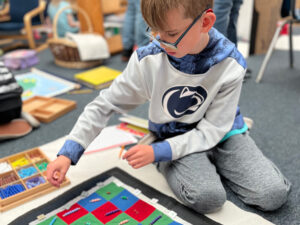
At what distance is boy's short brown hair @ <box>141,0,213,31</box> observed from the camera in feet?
2.11

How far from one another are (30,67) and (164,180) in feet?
5.38

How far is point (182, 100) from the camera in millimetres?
831

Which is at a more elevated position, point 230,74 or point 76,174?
point 230,74

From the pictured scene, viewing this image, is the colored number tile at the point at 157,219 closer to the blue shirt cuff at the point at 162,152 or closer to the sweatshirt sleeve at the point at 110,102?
the blue shirt cuff at the point at 162,152

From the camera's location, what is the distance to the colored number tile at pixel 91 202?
0.81 m

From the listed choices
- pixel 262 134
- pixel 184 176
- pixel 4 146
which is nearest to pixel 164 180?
pixel 184 176

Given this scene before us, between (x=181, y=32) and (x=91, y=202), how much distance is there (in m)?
0.52

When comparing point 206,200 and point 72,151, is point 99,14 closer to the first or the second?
point 72,151

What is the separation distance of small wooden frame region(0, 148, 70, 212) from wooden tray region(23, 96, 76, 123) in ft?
1.11

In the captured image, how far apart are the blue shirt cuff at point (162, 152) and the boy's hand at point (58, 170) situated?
229mm

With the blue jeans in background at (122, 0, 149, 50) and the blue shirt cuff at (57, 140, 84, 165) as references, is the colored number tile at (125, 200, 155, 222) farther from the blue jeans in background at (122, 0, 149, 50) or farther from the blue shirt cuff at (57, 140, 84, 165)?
the blue jeans in background at (122, 0, 149, 50)

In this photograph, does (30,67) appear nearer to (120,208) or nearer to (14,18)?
(14,18)

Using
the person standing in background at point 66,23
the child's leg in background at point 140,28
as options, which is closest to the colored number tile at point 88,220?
the child's leg in background at point 140,28

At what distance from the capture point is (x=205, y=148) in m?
0.84
